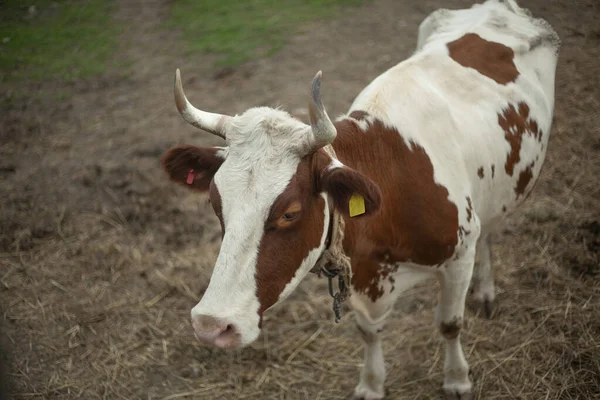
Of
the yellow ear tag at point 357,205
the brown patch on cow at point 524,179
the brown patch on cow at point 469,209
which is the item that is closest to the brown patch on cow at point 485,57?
the brown patch on cow at point 524,179

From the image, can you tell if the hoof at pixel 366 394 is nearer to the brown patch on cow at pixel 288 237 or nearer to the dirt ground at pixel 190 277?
the dirt ground at pixel 190 277

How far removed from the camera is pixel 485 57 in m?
3.70

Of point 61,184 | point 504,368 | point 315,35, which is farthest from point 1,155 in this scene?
point 504,368

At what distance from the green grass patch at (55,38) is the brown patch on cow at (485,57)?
6.00 metres

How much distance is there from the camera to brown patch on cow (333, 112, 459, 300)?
8.77 ft

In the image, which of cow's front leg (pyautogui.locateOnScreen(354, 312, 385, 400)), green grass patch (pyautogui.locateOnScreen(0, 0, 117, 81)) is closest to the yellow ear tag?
cow's front leg (pyautogui.locateOnScreen(354, 312, 385, 400))

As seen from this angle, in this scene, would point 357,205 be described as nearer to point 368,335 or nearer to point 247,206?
point 247,206

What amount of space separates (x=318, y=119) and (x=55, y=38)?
8.51 m

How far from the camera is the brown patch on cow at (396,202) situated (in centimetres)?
267

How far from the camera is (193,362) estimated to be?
382cm

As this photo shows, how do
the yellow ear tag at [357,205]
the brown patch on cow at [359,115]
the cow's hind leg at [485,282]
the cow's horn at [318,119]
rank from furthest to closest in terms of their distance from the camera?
the cow's hind leg at [485,282] < the brown patch on cow at [359,115] < the yellow ear tag at [357,205] < the cow's horn at [318,119]

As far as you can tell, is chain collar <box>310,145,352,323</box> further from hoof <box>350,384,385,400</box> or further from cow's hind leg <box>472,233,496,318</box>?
cow's hind leg <box>472,233,496,318</box>

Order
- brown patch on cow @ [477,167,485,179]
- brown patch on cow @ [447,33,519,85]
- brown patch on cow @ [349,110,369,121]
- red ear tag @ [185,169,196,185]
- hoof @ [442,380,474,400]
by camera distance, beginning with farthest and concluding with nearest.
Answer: brown patch on cow @ [447,33,519,85] → hoof @ [442,380,474,400] → brown patch on cow @ [477,167,485,179] → brown patch on cow @ [349,110,369,121] → red ear tag @ [185,169,196,185]

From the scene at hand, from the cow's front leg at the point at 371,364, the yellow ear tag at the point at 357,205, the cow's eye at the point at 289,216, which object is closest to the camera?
the cow's eye at the point at 289,216
